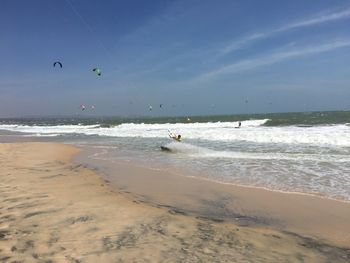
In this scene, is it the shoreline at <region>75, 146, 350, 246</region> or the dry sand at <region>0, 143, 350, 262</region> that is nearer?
the dry sand at <region>0, 143, 350, 262</region>

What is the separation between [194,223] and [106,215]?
53.9 inches

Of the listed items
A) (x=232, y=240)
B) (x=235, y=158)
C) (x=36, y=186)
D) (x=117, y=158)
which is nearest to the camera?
(x=232, y=240)

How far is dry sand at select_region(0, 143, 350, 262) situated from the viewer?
171 inches

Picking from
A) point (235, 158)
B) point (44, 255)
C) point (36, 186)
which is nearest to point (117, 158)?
point (235, 158)

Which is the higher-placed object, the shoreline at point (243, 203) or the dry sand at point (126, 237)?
the dry sand at point (126, 237)

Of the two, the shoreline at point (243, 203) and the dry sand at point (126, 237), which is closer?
the dry sand at point (126, 237)

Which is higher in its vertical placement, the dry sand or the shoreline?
the dry sand

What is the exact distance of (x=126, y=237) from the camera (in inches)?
194

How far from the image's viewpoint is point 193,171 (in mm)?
11727

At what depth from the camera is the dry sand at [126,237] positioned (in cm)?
434

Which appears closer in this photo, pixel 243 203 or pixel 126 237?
pixel 126 237

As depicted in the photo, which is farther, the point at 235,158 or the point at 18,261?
the point at 235,158

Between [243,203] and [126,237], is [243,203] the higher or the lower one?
the lower one

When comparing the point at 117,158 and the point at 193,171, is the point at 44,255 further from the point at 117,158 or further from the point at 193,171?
the point at 117,158
